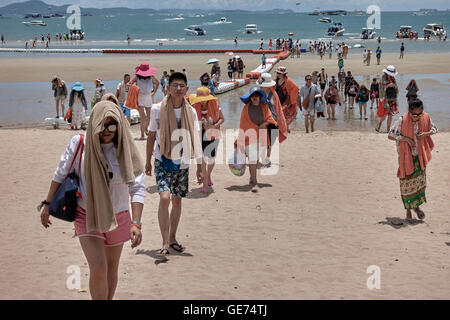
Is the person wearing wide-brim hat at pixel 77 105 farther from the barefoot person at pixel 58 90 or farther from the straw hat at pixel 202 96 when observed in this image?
the straw hat at pixel 202 96

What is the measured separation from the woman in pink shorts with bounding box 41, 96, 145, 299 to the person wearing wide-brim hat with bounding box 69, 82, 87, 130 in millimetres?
10836

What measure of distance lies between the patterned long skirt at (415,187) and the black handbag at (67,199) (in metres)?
4.74

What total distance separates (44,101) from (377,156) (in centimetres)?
1507

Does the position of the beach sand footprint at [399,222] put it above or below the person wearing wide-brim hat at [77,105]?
below

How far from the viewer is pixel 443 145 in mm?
12242

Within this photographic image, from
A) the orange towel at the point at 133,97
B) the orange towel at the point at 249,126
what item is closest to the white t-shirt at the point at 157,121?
the orange towel at the point at 249,126

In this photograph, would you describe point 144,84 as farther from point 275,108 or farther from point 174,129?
point 174,129

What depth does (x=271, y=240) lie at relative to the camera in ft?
22.6

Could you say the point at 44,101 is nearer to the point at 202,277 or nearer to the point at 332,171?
the point at 332,171

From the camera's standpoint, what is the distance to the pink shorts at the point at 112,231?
4207 millimetres

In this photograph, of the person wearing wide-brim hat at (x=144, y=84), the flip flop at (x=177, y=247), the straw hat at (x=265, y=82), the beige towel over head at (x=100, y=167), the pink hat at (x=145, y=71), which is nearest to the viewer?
the beige towel over head at (x=100, y=167)

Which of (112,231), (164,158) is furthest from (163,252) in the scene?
(112,231)
